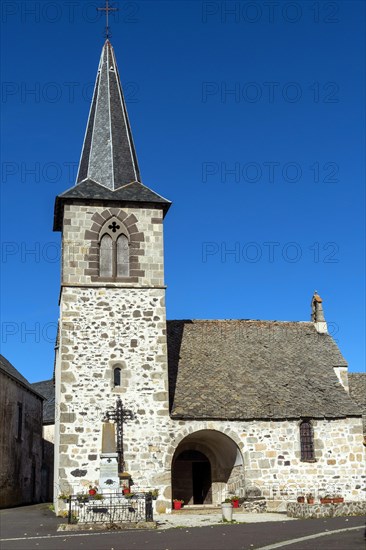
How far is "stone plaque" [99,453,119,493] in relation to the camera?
61.8 feet

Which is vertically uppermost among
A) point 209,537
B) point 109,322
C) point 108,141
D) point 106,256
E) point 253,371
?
point 108,141

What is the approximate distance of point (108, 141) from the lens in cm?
2522

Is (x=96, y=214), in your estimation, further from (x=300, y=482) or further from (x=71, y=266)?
(x=300, y=482)

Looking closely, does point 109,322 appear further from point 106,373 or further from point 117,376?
point 117,376

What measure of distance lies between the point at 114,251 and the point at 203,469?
361 inches

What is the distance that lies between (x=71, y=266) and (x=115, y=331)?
110 inches

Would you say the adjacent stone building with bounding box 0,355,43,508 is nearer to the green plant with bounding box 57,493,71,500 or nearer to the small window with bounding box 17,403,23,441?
the small window with bounding box 17,403,23,441

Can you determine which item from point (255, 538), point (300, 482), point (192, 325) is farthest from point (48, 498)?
point (255, 538)

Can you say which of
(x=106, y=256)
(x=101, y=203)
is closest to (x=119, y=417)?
(x=106, y=256)

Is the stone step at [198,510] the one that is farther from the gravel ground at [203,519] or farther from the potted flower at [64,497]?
the potted flower at [64,497]

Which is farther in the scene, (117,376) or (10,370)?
(10,370)

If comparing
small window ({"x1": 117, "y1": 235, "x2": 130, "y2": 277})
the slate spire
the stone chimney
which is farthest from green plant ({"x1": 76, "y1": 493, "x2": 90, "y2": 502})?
the stone chimney

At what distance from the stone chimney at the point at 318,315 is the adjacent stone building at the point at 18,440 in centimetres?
1439

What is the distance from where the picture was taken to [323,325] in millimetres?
27797
